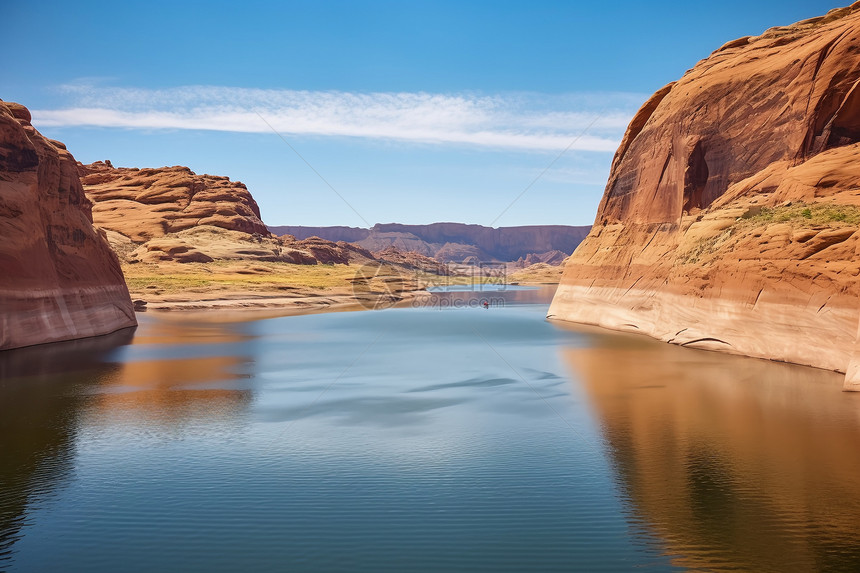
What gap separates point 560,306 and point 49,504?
163ft

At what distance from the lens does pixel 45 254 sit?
36281mm

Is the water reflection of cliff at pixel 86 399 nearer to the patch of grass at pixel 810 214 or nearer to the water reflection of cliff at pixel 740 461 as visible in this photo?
the water reflection of cliff at pixel 740 461

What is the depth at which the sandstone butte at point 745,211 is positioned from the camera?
26.0 m

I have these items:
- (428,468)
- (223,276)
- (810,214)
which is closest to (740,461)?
(428,468)

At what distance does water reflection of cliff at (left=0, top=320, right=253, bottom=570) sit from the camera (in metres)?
13.7

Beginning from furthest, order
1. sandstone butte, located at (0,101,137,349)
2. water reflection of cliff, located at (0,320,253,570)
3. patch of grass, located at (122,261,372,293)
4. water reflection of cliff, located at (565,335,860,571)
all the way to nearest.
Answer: patch of grass, located at (122,261,372,293) → sandstone butte, located at (0,101,137,349) → water reflection of cliff, located at (0,320,253,570) → water reflection of cliff, located at (565,335,860,571)

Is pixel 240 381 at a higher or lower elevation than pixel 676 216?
lower

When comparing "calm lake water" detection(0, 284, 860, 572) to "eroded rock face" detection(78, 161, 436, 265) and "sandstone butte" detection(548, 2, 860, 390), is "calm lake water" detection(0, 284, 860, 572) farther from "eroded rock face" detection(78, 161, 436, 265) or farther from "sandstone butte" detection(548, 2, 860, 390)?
"eroded rock face" detection(78, 161, 436, 265)

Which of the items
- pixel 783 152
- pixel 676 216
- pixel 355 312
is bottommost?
pixel 355 312

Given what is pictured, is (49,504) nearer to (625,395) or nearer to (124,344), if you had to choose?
(625,395)

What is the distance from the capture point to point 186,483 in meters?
13.3

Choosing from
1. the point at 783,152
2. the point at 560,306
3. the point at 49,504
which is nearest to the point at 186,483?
the point at 49,504

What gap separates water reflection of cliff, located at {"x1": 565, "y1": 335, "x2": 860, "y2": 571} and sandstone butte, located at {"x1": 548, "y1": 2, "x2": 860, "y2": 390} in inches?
129

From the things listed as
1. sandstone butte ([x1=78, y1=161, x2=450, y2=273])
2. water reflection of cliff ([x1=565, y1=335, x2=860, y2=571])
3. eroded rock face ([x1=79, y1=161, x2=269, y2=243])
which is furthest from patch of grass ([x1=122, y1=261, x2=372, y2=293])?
water reflection of cliff ([x1=565, y1=335, x2=860, y2=571])
